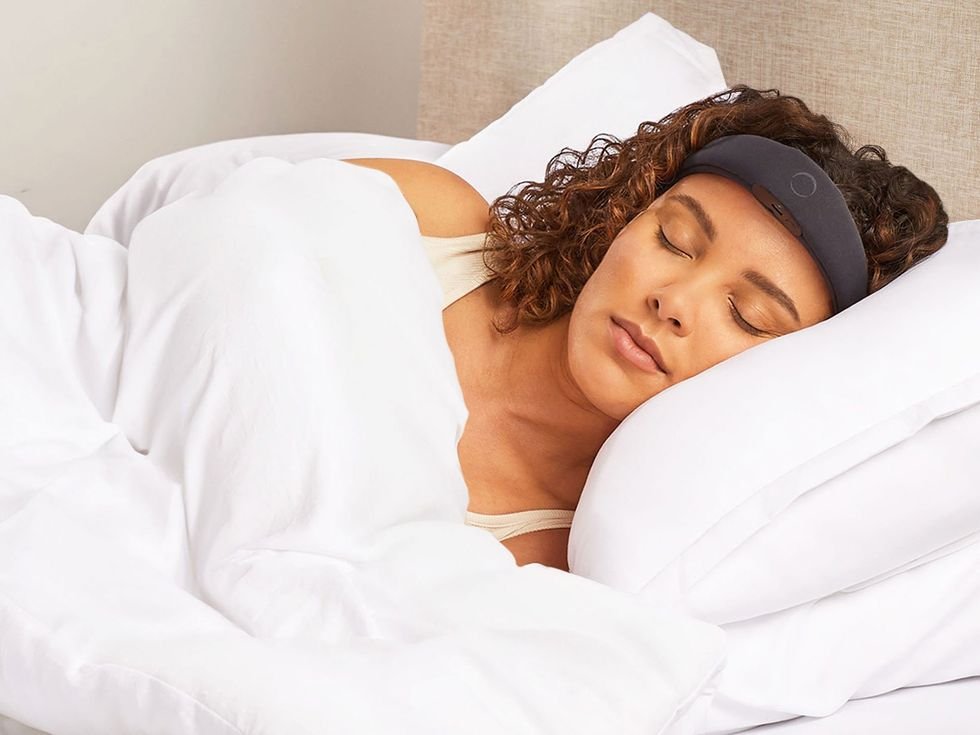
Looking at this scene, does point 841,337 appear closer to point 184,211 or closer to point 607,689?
point 607,689

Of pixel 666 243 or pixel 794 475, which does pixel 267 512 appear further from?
pixel 666 243

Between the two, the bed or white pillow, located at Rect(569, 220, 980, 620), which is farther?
white pillow, located at Rect(569, 220, 980, 620)

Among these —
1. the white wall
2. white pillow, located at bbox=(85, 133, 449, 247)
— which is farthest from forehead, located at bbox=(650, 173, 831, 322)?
the white wall

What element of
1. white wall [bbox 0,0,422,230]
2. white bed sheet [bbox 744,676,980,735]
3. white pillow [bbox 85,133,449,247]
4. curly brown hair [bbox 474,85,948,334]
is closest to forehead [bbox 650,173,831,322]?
curly brown hair [bbox 474,85,948,334]

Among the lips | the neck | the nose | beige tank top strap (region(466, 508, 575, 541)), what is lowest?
beige tank top strap (region(466, 508, 575, 541))

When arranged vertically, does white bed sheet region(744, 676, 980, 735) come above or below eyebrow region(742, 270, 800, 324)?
below

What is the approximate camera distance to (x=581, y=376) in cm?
112

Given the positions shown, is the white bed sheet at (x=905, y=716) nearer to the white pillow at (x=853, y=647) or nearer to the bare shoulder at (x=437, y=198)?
the white pillow at (x=853, y=647)

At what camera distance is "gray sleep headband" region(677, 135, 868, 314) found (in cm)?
110

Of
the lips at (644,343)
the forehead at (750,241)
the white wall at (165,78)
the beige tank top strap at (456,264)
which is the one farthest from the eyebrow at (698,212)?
the white wall at (165,78)

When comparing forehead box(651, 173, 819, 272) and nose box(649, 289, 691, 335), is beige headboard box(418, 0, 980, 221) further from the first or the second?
nose box(649, 289, 691, 335)

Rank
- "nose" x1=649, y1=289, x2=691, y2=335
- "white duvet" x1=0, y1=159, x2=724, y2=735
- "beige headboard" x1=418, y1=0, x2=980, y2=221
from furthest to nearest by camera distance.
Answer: "beige headboard" x1=418, y1=0, x2=980, y2=221, "nose" x1=649, y1=289, x2=691, y2=335, "white duvet" x1=0, y1=159, x2=724, y2=735

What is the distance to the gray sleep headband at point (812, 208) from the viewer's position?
43.2 inches

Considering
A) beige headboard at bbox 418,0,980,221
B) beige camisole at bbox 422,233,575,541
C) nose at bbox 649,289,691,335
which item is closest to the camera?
nose at bbox 649,289,691,335
